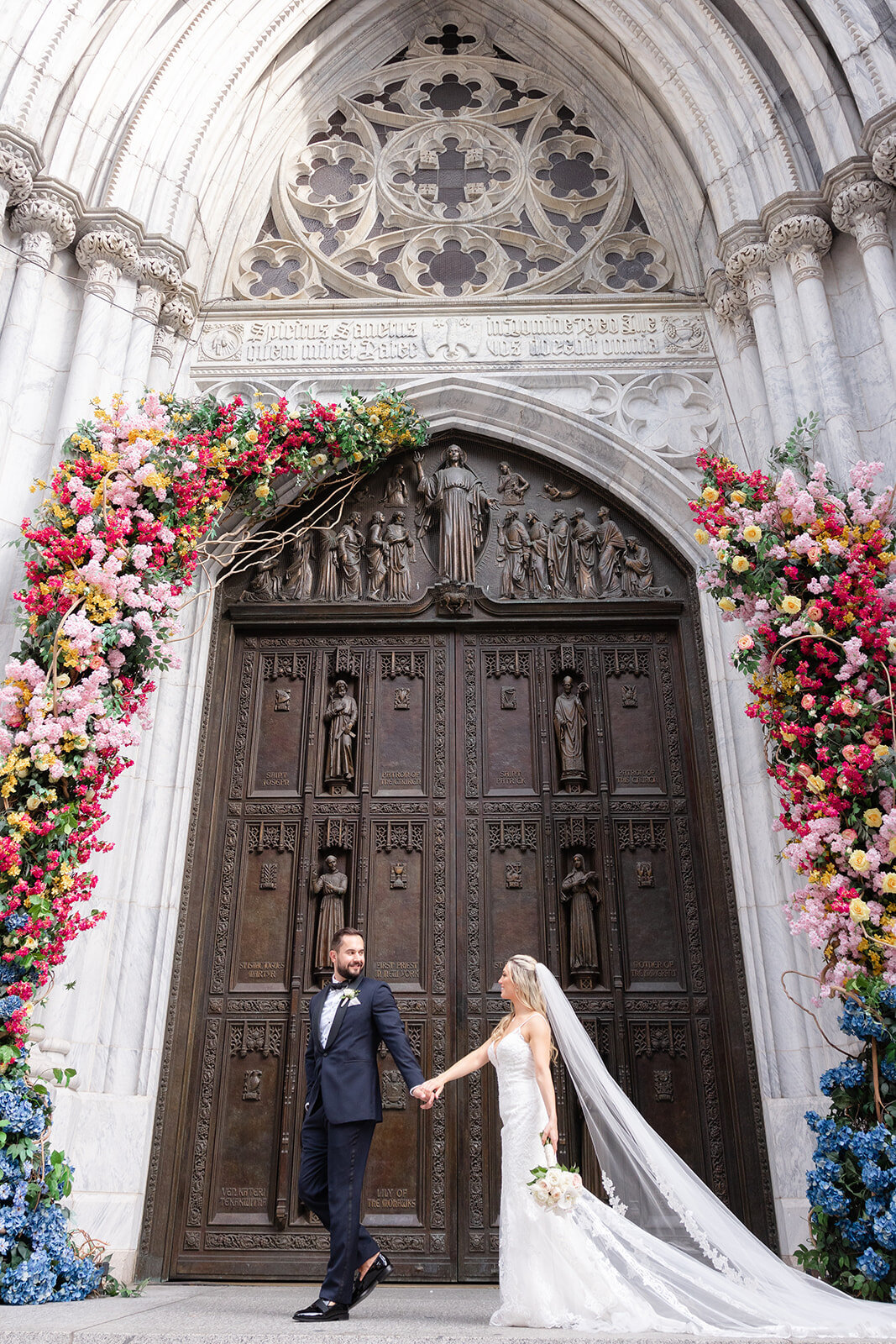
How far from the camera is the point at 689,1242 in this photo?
4.32 m

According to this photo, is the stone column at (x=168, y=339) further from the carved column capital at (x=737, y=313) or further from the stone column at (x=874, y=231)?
the stone column at (x=874, y=231)

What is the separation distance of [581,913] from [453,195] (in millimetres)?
6341

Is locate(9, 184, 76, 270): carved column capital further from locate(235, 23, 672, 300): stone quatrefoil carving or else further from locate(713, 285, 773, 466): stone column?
locate(713, 285, 773, 466): stone column

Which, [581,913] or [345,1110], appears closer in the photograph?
[345,1110]

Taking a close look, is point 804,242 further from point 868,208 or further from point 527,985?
point 527,985

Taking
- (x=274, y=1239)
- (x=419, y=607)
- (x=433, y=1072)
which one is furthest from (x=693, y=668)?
(x=274, y=1239)

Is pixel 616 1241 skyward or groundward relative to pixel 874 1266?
skyward

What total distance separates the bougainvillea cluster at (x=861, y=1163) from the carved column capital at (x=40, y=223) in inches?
256

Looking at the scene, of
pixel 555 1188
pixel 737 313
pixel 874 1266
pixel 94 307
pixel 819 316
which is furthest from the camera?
pixel 737 313

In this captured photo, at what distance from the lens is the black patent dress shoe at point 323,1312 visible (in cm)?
373

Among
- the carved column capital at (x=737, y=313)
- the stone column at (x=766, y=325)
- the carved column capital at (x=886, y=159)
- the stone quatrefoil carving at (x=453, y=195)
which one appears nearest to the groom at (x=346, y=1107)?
the stone column at (x=766, y=325)

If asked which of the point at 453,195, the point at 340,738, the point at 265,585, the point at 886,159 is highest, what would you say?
the point at 453,195

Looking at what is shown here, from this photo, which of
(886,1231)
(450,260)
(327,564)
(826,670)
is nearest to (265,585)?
(327,564)

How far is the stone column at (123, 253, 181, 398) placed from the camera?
6871 mm
